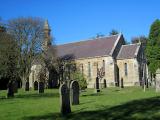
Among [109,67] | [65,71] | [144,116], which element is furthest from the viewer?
[65,71]

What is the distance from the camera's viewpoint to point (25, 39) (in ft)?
153

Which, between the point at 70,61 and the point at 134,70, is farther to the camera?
the point at 70,61

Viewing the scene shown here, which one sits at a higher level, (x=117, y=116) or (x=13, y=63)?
(x=13, y=63)

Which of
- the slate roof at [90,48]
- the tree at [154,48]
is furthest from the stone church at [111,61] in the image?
the tree at [154,48]

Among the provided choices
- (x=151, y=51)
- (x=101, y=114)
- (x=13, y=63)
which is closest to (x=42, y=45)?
(x=13, y=63)

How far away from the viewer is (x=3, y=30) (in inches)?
1889

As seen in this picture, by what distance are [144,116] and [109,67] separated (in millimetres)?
41537

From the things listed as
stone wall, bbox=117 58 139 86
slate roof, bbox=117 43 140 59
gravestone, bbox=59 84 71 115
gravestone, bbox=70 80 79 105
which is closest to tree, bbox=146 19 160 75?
stone wall, bbox=117 58 139 86

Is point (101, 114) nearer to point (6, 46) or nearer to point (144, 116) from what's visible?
point (144, 116)

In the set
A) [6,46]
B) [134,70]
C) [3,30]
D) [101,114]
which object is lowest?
[101,114]

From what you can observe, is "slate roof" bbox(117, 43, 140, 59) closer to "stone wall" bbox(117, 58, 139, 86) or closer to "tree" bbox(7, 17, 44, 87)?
"stone wall" bbox(117, 58, 139, 86)

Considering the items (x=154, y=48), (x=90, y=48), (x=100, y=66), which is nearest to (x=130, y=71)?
(x=100, y=66)

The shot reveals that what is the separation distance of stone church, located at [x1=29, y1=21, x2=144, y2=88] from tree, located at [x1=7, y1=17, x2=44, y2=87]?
2020mm

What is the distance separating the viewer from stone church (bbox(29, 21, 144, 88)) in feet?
166
